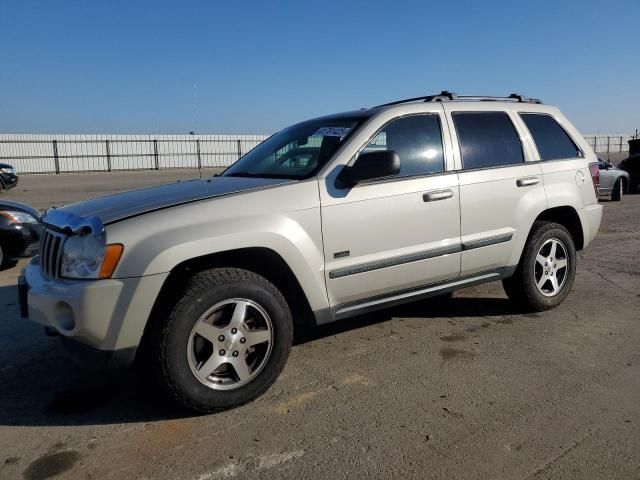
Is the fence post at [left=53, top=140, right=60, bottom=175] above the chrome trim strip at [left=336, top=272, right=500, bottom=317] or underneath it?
above

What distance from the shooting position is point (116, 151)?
3866cm

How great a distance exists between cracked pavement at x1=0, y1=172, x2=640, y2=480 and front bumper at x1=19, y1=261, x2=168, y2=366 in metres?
0.49

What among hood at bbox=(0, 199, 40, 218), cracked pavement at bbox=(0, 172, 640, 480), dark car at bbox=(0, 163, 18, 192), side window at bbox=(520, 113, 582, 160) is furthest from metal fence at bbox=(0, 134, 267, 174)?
side window at bbox=(520, 113, 582, 160)

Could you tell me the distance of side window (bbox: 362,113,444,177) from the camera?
4.12m

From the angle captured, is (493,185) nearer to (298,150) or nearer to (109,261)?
(298,150)

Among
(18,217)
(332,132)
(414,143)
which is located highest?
(332,132)

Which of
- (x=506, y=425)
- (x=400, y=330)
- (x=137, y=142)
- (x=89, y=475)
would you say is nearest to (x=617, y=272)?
(x=400, y=330)

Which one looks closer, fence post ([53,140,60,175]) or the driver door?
the driver door

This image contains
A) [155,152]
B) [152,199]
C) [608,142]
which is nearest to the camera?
[152,199]

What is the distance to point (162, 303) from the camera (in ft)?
10.6

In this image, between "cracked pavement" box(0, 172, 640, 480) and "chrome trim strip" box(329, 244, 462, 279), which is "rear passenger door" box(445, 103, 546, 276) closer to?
"chrome trim strip" box(329, 244, 462, 279)

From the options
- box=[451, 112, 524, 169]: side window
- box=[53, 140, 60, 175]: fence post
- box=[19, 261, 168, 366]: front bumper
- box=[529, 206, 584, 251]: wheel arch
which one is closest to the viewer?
box=[19, 261, 168, 366]: front bumper

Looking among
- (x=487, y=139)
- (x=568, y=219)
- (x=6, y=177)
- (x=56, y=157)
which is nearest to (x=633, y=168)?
(x=568, y=219)

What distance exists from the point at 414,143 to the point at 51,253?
8.51ft
